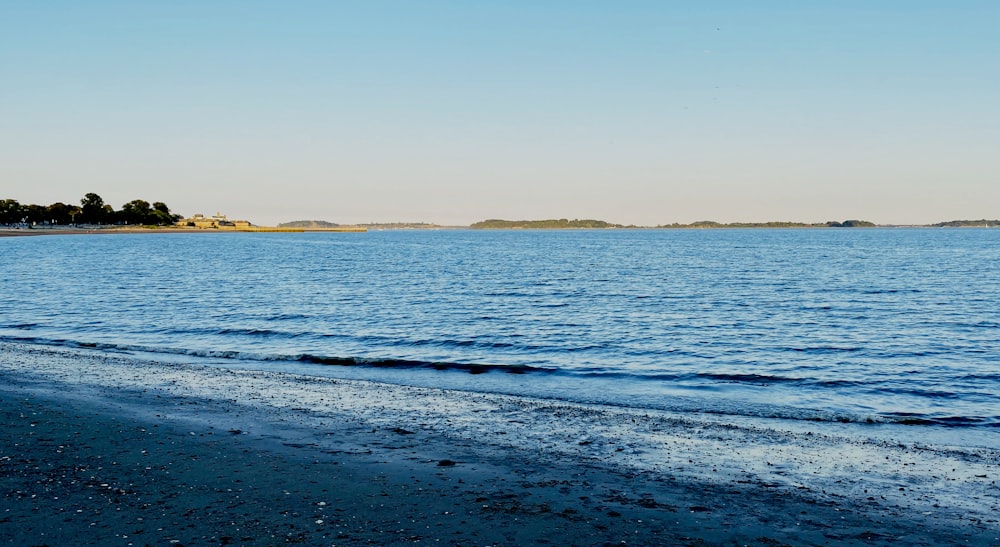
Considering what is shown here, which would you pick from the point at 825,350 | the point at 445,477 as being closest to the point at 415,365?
the point at 445,477

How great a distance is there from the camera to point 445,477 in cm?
1045

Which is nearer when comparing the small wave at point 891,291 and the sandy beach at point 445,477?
the sandy beach at point 445,477

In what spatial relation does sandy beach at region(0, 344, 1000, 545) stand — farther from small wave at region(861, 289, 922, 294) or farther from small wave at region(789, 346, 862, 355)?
small wave at region(861, 289, 922, 294)

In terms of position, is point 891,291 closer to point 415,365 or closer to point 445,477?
point 415,365

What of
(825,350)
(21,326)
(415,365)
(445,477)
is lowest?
(21,326)

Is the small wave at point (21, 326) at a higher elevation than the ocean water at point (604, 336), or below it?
below

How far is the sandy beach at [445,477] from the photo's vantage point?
8.48m

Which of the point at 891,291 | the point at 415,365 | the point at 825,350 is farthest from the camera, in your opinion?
the point at 891,291

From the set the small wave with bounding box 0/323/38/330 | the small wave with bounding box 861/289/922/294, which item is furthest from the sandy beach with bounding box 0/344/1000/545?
the small wave with bounding box 861/289/922/294

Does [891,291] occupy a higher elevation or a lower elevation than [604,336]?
higher

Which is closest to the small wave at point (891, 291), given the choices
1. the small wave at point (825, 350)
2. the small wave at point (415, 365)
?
the small wave at point (825, 350)

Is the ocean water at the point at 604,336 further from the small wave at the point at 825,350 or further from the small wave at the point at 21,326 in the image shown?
the small wave at the point at 21,326

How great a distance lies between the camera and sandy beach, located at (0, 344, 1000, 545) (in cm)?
848

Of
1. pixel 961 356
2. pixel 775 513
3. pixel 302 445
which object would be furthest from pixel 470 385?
pixel 961 356
